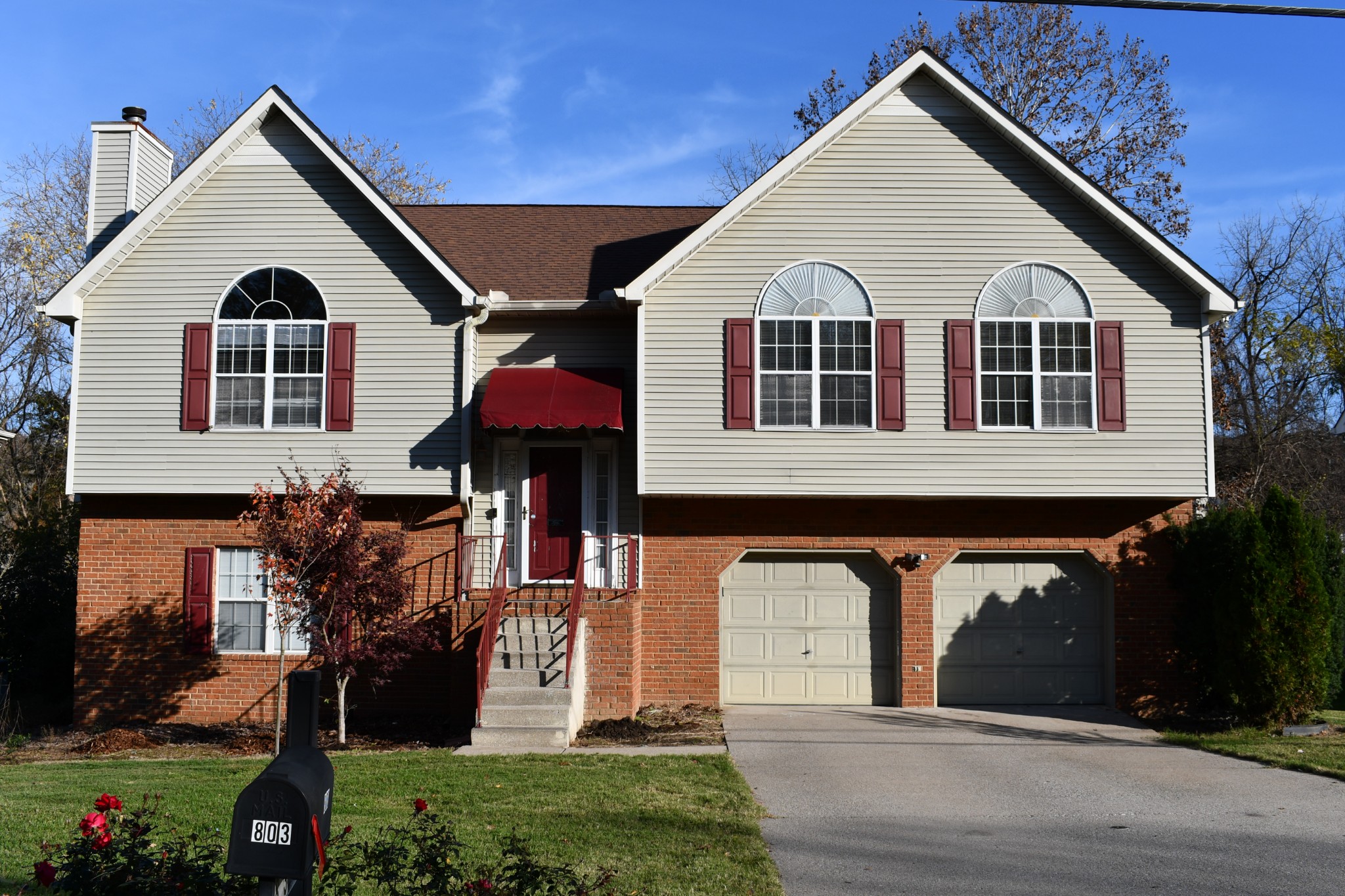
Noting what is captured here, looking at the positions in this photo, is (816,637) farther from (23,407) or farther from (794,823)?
(23,407)

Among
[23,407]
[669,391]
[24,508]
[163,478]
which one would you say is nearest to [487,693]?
[669,391]

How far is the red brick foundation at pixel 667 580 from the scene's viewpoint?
50.8 ft

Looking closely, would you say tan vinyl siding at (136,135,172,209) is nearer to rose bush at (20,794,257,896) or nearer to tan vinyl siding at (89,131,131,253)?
tan vinyl siding at (89,131,131,253)

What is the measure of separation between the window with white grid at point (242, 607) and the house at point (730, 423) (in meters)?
0.05

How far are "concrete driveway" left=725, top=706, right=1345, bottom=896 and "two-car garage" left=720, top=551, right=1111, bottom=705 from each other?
4.00ft

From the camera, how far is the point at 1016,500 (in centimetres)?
1573

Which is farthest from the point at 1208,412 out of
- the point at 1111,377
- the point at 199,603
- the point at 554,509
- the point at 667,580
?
the point at 199,603

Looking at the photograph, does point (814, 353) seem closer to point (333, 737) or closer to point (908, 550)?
point (908, 550)

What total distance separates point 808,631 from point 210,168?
1070 centimetres

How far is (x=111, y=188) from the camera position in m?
16.8

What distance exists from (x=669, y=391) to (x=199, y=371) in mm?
6491

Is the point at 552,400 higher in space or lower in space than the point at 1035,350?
lower

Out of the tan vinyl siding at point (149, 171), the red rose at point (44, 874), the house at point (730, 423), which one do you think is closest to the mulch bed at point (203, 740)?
the house at point (730, 423)

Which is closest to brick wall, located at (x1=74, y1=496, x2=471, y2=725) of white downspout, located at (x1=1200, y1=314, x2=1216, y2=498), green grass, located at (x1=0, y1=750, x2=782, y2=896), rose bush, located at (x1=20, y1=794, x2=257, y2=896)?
green grass, located at (x1=0, y1=750, x2=782, y2=896)
